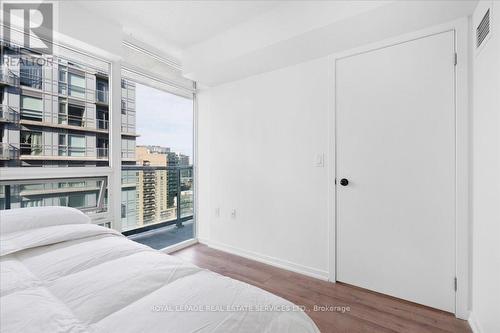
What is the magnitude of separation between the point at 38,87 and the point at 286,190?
2436mm

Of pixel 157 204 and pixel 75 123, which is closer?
pixel 75 123

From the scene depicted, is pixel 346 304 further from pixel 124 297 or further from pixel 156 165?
pixel 156 165

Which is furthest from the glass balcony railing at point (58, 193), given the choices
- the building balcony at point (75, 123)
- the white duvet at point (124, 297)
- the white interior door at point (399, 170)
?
the white interior door at point (399, 170)

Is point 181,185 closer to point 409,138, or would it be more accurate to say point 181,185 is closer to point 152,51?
point 152,51

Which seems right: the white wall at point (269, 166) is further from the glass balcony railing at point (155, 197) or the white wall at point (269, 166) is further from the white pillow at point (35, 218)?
the white pillow at point (35, 218)

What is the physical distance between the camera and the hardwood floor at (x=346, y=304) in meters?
1.66

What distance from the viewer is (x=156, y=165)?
2984mm

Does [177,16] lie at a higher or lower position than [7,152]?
higher

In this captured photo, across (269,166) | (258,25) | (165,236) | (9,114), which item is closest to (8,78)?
(9,114)

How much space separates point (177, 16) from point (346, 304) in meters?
2.94
